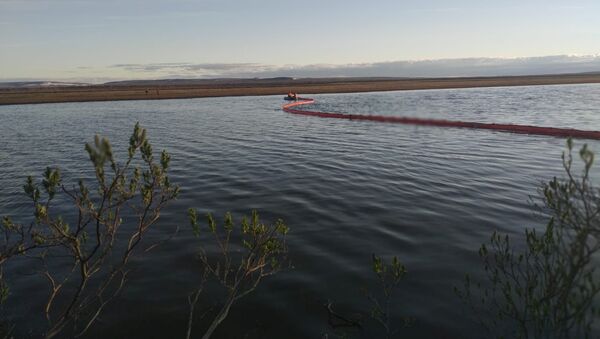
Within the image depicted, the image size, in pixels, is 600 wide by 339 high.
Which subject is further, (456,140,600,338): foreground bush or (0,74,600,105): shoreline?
(0,74,600,105): shoreline

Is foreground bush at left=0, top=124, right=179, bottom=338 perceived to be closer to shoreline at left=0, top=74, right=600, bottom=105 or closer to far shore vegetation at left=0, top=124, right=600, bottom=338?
far shore vegetation at left=0, top=124, right=600, bottom=338

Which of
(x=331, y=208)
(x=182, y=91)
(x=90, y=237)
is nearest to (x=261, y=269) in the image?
(x=331, y=208)

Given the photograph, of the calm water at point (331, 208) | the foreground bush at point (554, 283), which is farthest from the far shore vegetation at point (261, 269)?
the calm water at point (331, 208)

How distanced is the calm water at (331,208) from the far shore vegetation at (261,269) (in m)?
0.29

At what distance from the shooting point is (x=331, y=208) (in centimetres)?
1251

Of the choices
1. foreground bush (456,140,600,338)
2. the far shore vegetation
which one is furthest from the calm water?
foreground bush (456,140,600,338)

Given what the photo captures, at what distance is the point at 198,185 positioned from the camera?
15.8m

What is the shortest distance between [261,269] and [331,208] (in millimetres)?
5723

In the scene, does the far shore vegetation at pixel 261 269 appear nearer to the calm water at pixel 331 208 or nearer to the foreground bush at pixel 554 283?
the foreground bush at pixel 554 283

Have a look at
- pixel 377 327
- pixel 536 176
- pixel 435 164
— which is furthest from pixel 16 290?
pixel 536 176

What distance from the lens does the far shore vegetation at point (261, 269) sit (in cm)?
430

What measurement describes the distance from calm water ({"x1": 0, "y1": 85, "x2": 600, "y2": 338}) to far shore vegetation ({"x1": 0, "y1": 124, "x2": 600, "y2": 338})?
0.29 metres

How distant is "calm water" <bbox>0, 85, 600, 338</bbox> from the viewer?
22.7 ft

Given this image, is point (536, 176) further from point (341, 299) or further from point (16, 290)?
point (16, 290)
